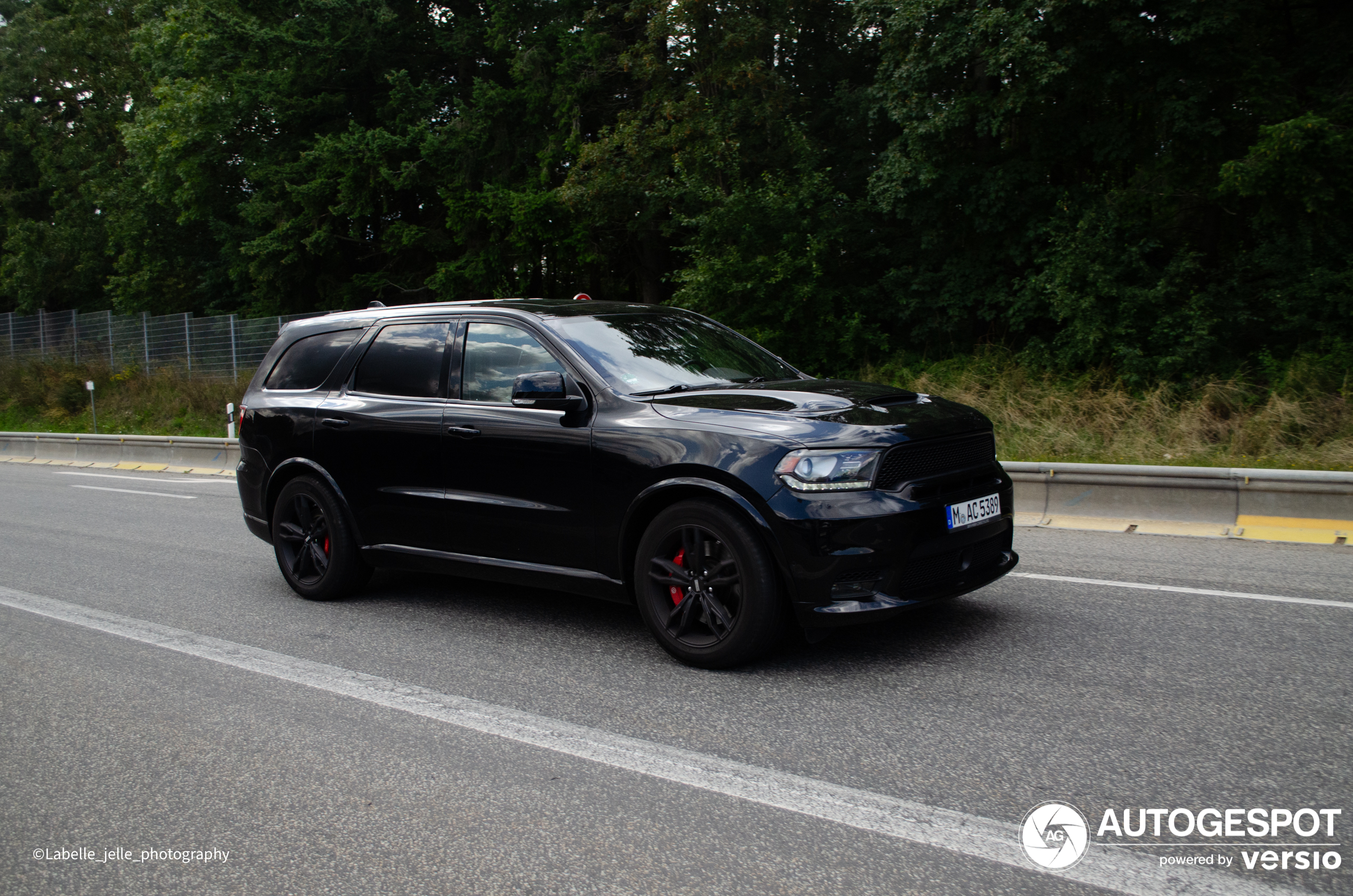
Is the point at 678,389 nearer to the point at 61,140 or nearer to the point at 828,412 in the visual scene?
the point at 828,412

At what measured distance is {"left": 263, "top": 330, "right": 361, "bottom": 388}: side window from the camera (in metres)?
6.57

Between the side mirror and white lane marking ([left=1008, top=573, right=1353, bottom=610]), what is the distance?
3.22 metres

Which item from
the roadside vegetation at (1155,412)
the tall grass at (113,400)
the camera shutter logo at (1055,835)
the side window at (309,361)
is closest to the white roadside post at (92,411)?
the tall grass at (113,400)

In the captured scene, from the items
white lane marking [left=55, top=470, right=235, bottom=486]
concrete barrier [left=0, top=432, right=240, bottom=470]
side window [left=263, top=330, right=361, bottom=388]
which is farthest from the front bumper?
concrete barrier [left=0, top=432, right=240, bottom=470]

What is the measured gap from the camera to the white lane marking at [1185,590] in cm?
556

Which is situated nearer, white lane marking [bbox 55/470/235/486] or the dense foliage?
white lane marking [bbox 55/470/235/486]

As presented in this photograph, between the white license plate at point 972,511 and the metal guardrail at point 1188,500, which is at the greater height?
the white license plate at point 972,511

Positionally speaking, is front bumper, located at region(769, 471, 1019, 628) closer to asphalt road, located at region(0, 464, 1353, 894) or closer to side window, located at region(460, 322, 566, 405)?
asphalt road, located at region(0, 464, 1353, 894)

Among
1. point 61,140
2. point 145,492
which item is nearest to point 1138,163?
point 145,492

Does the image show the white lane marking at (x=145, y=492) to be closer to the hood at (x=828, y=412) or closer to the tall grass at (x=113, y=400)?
the tall grass at (x=113, y=400)

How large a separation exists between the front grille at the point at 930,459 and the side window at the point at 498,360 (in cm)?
192

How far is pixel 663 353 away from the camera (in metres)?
5.63

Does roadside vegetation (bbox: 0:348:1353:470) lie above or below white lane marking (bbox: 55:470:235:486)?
above

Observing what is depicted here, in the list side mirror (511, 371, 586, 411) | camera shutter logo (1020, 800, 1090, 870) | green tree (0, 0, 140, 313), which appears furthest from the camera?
green tree (0, 0, 140, 313)
